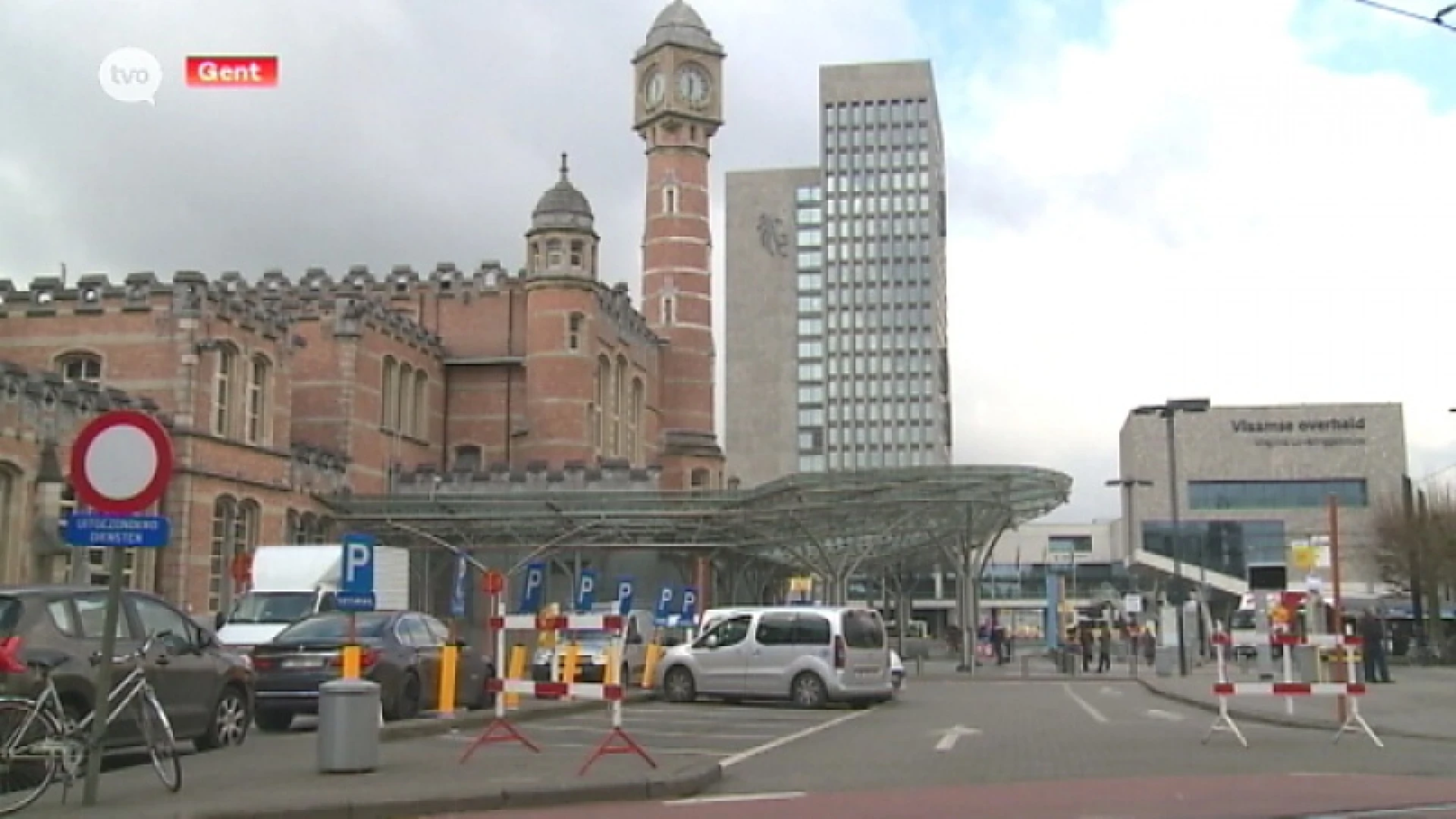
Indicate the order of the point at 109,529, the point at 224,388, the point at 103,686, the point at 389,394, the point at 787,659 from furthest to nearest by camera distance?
the point at 389,394 → the point at 224,388 → the point at 787,659 → the point at 109,529 → the point at 103,686

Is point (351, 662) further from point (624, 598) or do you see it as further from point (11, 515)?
point (624, 598)

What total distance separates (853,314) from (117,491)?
13965 cm

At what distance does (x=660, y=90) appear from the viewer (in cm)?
6956

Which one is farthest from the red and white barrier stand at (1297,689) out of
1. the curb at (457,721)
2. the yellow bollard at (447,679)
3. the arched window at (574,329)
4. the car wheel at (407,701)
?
the arched window at (574,329)

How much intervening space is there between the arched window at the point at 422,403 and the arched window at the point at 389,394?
5.55ft

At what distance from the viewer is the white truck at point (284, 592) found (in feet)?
74.8

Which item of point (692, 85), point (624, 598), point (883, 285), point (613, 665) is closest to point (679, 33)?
point (692, 85)

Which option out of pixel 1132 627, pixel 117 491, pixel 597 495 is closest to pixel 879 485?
pixel 597 495

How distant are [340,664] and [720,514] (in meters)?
27.0

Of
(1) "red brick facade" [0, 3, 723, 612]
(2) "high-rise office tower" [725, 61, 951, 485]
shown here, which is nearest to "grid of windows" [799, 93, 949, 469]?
(2) "high-rise office tower" [725, 61, 951, 485]

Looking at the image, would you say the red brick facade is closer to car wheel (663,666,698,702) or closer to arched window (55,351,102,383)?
arched window (55,351,102,383)

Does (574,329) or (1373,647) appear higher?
(574,329)

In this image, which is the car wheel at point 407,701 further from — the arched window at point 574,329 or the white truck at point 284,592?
the arched window at point 574,329

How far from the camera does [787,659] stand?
24219 mm
